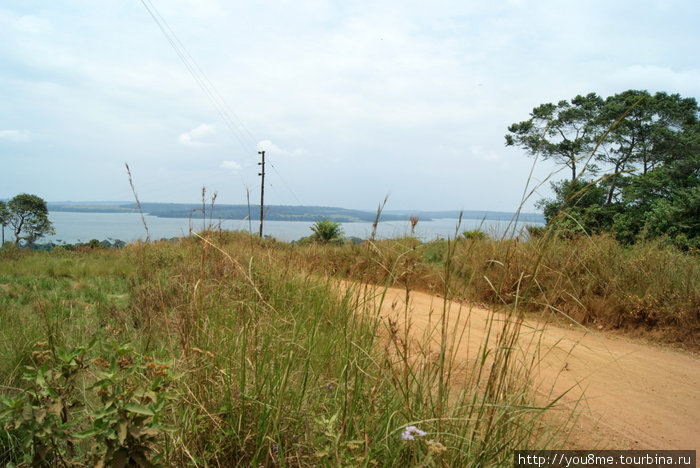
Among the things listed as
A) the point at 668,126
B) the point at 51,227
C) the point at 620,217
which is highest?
the point at 668,126

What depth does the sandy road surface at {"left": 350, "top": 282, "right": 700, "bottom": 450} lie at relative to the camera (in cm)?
287

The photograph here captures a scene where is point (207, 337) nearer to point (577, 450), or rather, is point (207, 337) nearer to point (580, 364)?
point (577, 450)

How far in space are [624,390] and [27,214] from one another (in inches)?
1666

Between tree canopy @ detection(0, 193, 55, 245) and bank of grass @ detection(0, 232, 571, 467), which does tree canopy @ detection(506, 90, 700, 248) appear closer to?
bank of grass @ detection(0, 232, 571, 467)

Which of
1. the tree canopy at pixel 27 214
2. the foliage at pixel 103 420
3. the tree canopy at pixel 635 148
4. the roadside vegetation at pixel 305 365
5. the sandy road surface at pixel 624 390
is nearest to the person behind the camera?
the foliage at pixel 103 420

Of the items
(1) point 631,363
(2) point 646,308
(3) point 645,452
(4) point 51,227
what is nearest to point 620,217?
(2) point 646,308

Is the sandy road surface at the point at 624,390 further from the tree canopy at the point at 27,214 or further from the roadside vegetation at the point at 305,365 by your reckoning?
the tree canopy at the point at 27,214

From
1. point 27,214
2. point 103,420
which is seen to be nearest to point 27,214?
point 27,214

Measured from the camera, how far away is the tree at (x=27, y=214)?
32.7 meters

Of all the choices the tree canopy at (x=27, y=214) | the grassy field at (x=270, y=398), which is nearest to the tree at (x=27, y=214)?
the tree canopy at (x=27, y=214)

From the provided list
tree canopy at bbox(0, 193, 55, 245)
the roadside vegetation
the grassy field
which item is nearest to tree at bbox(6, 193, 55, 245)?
tree canopy at bbox(0, 193, 55, 245)

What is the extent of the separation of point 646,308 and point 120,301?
7.92 meters

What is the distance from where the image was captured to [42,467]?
5.85 feet

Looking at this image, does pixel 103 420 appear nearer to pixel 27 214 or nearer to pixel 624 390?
pixel 624 390
